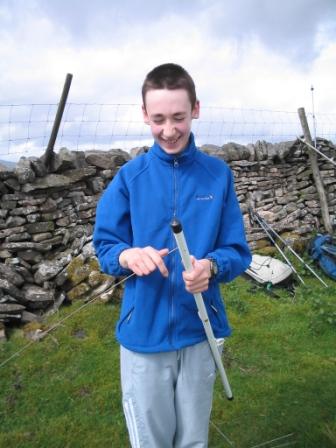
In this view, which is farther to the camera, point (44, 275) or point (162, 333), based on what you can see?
point (44, 275)

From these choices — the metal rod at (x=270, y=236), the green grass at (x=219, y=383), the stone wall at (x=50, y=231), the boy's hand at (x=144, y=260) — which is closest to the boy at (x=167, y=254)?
the boy's hand at (x=144, y=260)

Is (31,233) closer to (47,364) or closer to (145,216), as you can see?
(47,364)

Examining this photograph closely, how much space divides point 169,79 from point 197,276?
2.96 feet

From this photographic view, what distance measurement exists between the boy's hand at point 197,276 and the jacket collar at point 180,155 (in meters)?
0.54

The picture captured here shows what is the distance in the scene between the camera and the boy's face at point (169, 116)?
6.19ft

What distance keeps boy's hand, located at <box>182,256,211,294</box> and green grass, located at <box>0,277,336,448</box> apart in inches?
89.3

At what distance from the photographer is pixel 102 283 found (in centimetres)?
570

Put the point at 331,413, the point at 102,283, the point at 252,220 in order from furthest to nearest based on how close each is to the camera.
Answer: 1. the point at 252,220
2. the point at 102,283
3. the point at 331,413

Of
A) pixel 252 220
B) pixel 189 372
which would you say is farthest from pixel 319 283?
pixel 189 372

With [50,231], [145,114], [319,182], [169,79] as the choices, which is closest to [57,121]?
[50,231]

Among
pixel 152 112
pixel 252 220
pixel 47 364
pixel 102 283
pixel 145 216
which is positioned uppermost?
pixel 152 112

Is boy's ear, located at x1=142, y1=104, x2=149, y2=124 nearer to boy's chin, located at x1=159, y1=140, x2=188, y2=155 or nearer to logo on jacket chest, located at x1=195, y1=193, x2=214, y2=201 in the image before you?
boy's chin, located at x1=159, y1=140, x2=188, y2=155

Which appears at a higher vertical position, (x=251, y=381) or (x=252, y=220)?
(x=252, y=220)

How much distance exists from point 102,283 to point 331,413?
3214 mm
